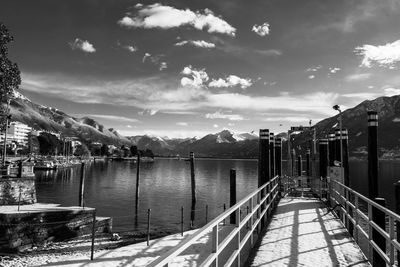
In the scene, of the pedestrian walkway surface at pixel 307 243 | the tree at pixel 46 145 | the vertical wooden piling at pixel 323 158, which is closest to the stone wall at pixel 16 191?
the pedestrian walkway surface at pixel 307 243

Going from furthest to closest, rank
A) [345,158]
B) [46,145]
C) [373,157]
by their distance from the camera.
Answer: [46,145]
[345,158]
[373,157]

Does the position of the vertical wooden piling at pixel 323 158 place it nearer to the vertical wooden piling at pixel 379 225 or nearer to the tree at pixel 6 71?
the vertical wooden piling at pixel 379 225

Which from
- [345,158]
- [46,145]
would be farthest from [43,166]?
[345,158]

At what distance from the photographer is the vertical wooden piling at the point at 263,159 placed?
20.1m

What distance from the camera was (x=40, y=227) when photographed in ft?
66.1

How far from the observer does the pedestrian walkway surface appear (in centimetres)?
868

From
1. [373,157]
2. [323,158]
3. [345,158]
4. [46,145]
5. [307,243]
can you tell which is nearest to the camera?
[307,243]

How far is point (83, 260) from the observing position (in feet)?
49.2

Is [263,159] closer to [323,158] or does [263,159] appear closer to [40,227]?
[323,158]

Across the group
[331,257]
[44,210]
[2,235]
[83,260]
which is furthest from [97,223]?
[331,257]

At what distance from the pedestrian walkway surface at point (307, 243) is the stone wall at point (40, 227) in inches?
509

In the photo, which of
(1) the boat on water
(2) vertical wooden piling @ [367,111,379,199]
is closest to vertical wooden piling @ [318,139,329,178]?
(2) vertical wooden piling @ [367,111,379,199]

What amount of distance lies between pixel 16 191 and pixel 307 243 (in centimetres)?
2569

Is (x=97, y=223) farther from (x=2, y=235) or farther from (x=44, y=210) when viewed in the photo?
(x=2, y=235)
